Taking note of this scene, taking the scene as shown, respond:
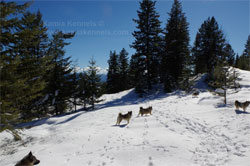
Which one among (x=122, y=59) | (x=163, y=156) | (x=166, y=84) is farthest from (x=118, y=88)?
(x=163, y=156)

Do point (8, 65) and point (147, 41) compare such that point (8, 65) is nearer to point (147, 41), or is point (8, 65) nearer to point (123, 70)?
point (147, 41)

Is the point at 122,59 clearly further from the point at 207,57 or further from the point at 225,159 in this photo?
the point at 225,159

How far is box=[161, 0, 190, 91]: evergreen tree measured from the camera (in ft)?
71.9

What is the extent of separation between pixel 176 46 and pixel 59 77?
65.7 ft

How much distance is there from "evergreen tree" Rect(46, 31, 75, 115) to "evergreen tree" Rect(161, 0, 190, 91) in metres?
15.8

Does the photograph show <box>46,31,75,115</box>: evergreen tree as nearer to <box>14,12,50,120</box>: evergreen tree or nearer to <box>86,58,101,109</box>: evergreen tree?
<box>86,58,101,109</box>: evergreen tree

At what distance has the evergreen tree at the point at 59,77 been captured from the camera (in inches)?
613

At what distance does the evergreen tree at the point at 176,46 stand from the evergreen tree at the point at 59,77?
1584cm

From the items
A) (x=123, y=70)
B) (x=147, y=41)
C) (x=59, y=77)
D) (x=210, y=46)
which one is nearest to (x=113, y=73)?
(x=123, y=70)

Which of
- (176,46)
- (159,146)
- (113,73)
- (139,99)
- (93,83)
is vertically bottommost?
(159,146)

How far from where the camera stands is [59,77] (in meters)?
16.0

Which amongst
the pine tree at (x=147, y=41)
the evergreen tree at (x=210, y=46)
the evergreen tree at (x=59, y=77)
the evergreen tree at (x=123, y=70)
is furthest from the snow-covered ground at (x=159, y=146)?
the evergreen tree at (x=123, y=70)

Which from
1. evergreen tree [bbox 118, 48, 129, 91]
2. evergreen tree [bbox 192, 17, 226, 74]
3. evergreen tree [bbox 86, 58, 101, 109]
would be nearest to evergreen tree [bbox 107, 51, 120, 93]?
evergreen tree [bbox 118, 48, 129, 91]

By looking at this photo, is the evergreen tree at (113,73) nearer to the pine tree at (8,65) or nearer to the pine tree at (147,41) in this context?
the pine tree at (147,41)
